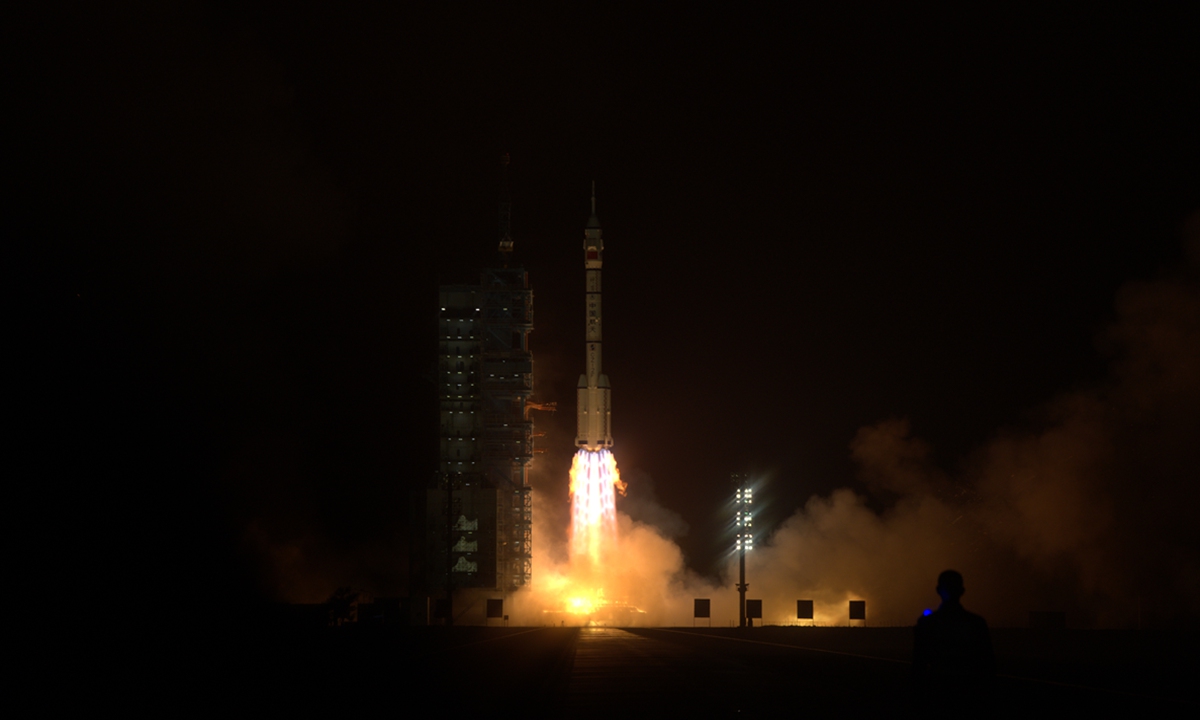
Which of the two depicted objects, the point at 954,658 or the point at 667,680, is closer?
the point at 954,658

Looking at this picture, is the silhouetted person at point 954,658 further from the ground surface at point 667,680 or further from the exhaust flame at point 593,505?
the exhaust flame at point 593,505

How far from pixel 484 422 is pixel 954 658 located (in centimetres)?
10141

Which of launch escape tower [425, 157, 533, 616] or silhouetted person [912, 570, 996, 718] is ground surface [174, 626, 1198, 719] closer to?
silhouetted person [912, 570, 996, 718]

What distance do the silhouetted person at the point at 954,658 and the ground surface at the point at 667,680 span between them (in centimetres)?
18

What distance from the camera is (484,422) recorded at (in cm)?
11119

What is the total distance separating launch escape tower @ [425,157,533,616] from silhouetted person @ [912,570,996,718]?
98272 mm

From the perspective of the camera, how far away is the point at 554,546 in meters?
120

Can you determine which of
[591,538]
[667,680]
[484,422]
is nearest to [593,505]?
[591,538]

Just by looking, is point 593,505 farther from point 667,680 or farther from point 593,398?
point 667,680

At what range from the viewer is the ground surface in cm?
1856

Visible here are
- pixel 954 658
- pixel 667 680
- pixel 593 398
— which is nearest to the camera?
pixel 954 658

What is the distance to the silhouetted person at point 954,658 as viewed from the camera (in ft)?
34.9

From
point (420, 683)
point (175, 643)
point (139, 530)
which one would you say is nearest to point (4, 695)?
point (420, 683)

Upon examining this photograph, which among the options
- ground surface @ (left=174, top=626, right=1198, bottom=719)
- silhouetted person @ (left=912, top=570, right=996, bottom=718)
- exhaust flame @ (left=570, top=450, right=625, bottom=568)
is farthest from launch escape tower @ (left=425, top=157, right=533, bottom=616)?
silhouetted person @ (left=912, top=570, right=996, bottom=718)
